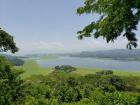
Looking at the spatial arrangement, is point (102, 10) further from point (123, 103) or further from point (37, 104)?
point (37, 104)

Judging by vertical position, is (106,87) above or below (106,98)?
below

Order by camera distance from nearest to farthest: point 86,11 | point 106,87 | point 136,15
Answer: point 136,15
point 86,11
point 106,87

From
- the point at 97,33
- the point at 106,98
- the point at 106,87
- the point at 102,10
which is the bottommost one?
the point at 106,87

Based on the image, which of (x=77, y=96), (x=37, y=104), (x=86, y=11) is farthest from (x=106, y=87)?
(x=86, y=11)

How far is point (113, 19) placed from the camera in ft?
50.0

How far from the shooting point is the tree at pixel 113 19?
14.5 metres

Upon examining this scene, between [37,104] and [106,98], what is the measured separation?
22.7 feet

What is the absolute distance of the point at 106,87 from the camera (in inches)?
4584

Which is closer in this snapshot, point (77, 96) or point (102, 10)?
point (102, 10)

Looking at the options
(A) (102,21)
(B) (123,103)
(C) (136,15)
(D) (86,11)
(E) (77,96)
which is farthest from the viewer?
(E) (77,96)

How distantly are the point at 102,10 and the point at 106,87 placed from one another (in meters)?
102

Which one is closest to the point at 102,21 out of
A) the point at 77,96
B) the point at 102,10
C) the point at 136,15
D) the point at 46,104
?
the point at 102,10

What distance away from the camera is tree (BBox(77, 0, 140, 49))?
14.5 m

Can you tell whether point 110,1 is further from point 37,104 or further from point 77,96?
point 77,96
